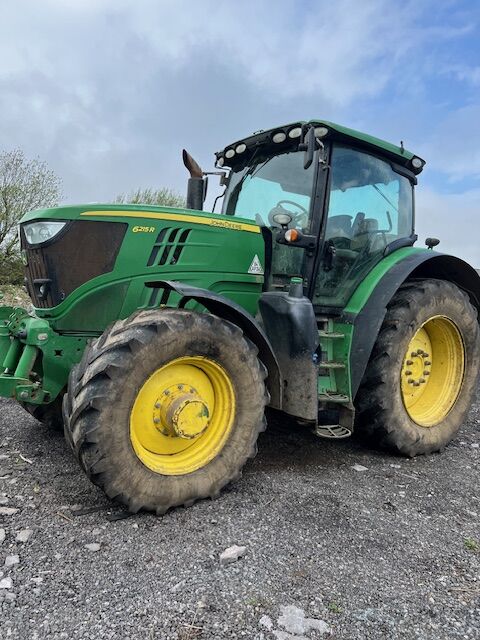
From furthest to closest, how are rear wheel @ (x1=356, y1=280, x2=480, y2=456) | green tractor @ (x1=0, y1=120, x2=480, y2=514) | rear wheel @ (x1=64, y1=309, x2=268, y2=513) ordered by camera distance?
rear wheel @ (x1=356, y1=280, x2=480, y2=456)
green tractor @ (x1=0, y1=120, x2=480, y2=514)
rear wheel @ (x1=64, y1=309, x2=268, y2=513)

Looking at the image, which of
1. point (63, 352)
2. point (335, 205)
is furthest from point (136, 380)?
point (335, 205)

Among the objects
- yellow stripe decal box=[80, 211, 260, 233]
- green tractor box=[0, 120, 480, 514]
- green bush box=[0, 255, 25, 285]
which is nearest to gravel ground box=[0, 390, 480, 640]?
green tractor box=[0, 120, 480, 514]

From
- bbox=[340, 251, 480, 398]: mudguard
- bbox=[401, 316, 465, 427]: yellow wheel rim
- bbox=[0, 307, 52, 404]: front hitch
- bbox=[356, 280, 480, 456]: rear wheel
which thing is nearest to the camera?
bbox=[0, 307, 52, 404]: front hitch

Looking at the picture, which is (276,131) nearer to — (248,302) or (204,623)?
(248,302)

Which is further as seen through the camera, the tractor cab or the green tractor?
the tractor cab

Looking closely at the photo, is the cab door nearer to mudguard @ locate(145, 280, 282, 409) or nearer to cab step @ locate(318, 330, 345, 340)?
cab step @ locate(318, 330, 345, 340)

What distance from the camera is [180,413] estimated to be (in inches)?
109

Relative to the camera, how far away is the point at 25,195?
10727mm

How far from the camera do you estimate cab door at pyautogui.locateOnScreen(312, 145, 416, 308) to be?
3855 mm

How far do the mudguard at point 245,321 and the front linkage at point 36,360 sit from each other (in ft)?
2.10

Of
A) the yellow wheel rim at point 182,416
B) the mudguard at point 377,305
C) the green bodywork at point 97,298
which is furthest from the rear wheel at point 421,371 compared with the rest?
the green bodywork at point 97,298

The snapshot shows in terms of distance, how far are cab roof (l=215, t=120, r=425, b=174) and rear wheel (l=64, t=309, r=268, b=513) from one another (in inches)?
69.0

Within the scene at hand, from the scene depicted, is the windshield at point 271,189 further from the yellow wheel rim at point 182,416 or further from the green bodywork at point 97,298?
the yellow wheel rim at point 182,416

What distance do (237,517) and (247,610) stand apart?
2.44 feet
